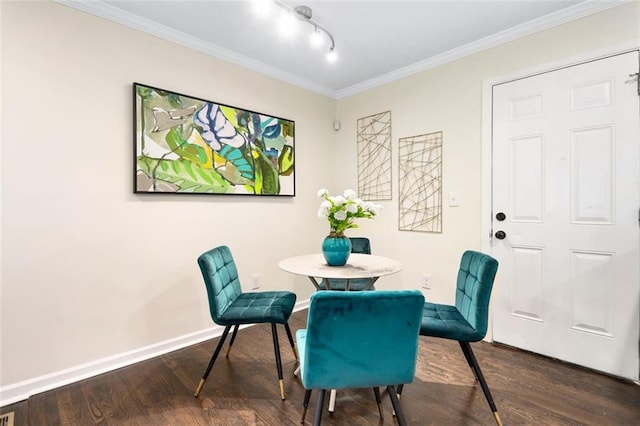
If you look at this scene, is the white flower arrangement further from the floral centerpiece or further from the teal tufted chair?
the teal tufted chair

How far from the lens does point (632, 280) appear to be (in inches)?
75.9

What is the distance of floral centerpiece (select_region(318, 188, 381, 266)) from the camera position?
6.31ft

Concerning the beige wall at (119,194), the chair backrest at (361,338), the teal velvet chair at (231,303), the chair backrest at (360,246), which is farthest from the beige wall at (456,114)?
the chair backrest at (361,338)

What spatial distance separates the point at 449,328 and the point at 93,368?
2.23 m

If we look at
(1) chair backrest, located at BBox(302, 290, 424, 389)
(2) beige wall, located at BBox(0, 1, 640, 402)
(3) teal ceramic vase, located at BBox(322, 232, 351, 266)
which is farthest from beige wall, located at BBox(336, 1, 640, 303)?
(1) chair backrest, located at BBox(302, 290, 424, 389)

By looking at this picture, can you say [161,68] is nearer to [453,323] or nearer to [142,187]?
[142,187]

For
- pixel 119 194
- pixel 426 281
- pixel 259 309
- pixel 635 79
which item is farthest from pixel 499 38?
pixel 119 194

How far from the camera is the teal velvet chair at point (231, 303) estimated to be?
180cm

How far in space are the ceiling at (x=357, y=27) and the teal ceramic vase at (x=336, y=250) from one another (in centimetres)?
154

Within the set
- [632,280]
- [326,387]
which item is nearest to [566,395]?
[632,280]

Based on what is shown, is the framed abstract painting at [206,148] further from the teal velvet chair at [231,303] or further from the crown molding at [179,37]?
the teal velvet chair at [231,303]

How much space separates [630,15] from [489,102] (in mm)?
867

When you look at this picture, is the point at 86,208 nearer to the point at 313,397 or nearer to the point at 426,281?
the point at 313,397

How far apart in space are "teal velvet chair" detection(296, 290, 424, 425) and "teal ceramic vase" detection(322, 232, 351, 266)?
2.48 ft
